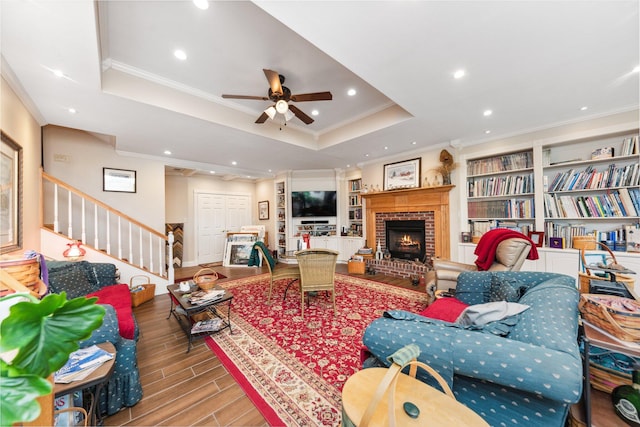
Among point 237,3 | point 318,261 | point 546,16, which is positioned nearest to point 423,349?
point 318,261

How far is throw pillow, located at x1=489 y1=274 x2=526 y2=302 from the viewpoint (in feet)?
5.98

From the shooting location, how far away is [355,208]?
6.03 meters

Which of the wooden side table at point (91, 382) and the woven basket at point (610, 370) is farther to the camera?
the woven basket at point (610, 370)

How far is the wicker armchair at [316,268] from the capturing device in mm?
2893

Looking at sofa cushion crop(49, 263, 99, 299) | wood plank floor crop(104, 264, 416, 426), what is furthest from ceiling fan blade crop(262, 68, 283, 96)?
sofa cushion crop(49, 263, 99, 299)

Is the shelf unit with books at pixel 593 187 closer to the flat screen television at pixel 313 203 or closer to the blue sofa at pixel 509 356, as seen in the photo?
the blue sofa at pixel 509 356

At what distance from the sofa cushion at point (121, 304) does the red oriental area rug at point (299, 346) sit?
2.41 feet

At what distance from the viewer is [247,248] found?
6.08 m

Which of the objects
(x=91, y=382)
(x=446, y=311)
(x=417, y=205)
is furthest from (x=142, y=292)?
(x=417, y=205)

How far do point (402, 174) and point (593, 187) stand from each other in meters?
2.64

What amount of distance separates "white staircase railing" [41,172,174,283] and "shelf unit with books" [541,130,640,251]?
6.07 m

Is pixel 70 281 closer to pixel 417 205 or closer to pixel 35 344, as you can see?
pixel 35 344

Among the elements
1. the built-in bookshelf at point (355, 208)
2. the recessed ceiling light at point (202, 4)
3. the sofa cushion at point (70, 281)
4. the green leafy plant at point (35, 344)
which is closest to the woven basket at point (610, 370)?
the green leafy plant at point (35, 344)

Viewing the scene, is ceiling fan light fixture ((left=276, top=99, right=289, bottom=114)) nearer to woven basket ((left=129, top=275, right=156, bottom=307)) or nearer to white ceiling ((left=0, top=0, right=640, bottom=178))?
white ceiling ((left=0, top=0, right=640, bottom=178))
